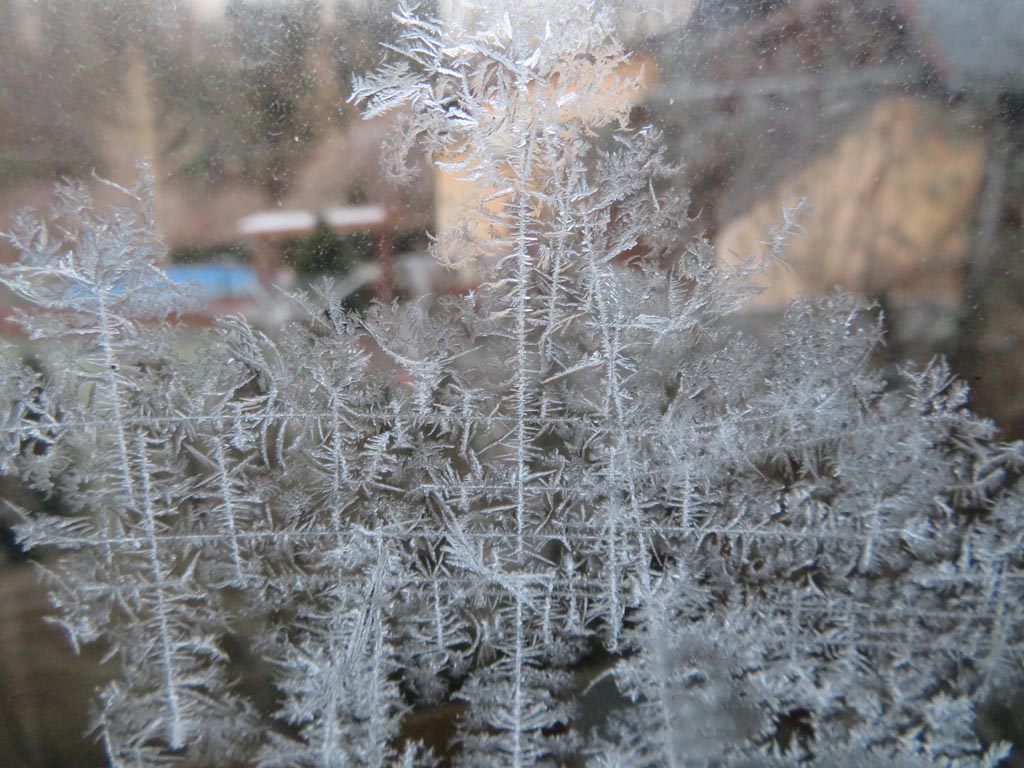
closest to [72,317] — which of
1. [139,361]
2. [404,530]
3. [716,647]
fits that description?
[139,361]

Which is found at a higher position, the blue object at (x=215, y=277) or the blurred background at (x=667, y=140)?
the blurred background at (x=667, y=140)

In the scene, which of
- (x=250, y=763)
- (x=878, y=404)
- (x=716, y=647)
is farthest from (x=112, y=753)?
(x=878, y=404)

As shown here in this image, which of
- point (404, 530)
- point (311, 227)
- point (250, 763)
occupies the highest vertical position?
point (311, 227)

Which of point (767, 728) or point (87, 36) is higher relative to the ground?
point (87, 36)

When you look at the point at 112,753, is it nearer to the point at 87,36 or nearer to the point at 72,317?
the point at 72,317

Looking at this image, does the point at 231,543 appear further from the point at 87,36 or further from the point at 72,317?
the point at 87,36

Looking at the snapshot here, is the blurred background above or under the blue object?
above
